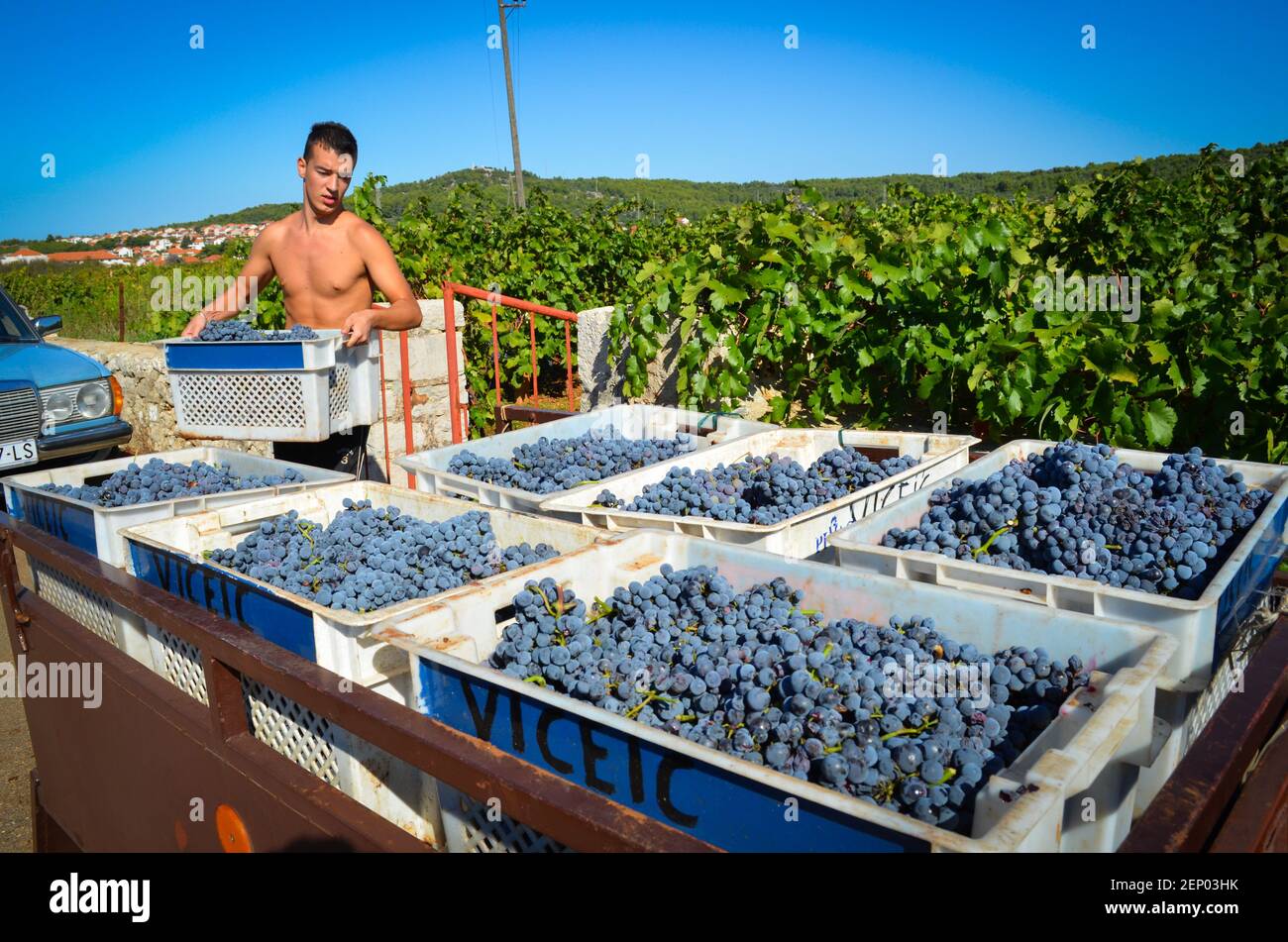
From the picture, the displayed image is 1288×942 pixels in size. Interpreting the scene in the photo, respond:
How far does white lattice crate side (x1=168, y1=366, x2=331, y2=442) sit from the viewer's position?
10.1ft

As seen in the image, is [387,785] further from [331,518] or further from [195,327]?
[195,327]

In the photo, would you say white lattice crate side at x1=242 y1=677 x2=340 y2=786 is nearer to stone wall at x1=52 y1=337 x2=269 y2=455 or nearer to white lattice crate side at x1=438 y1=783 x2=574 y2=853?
white lattice crate side at x1=438 y1=783 x2=574 y2=853

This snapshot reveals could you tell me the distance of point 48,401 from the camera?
6457 mm

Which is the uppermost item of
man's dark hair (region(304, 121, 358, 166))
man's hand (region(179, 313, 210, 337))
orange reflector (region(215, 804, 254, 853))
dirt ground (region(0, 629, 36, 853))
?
man's dark hair (region(304, 121, 358, 166))

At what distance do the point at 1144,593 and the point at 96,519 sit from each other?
8.53 ft

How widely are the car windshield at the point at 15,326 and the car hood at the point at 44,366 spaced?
0.09 metres

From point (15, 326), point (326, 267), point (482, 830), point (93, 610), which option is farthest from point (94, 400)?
point (482, 830)

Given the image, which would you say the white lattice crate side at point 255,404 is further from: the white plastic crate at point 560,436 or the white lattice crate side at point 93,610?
the white lattice crate side at point 93,610

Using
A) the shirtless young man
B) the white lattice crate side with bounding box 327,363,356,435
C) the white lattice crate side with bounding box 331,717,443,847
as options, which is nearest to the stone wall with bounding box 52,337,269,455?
the shirtless young man

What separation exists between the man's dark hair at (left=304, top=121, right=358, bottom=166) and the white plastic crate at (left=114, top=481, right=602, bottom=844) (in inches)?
61.3
